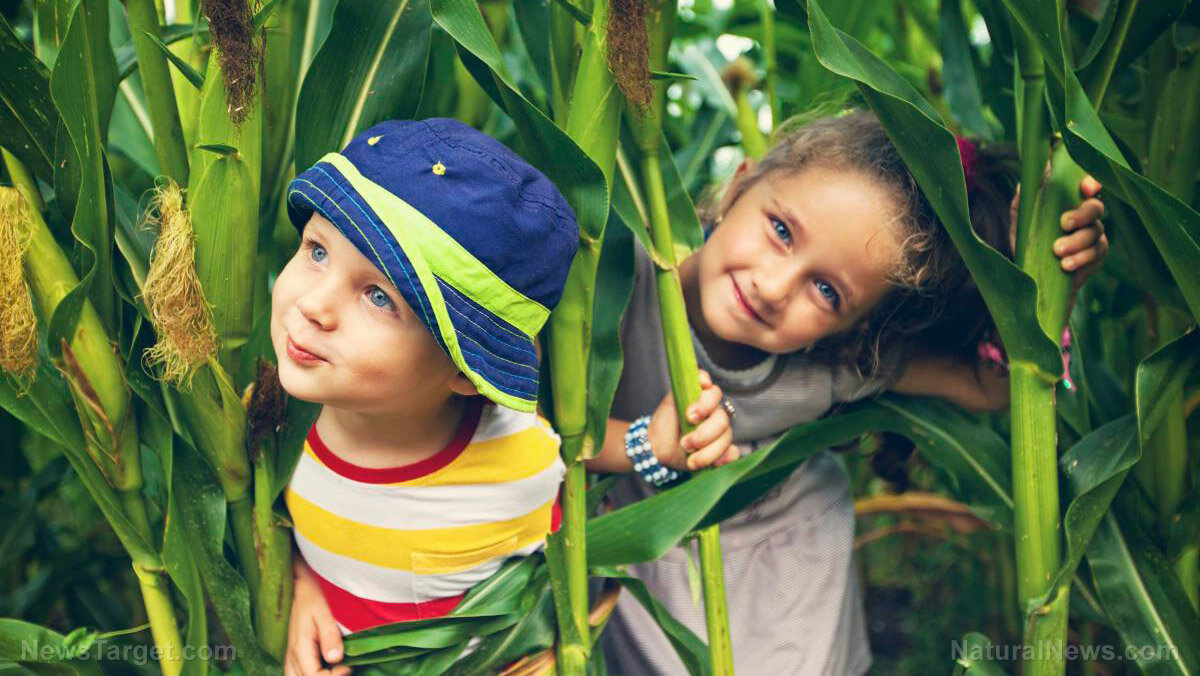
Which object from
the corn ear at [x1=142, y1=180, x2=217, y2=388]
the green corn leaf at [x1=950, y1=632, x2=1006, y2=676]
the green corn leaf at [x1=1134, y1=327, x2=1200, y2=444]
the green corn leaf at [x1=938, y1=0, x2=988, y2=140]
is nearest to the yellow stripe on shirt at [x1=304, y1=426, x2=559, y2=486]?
the corn ear at [x1=142, y1=180, x2=217, y2=388]

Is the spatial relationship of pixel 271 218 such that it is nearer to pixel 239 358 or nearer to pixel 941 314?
pixel 239 358

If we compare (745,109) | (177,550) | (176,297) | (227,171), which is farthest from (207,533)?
(745,109)

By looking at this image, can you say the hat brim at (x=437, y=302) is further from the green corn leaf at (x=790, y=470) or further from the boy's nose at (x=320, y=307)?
the green corn leaf at (x=790, y=470)

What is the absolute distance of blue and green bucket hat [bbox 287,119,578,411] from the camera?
0.84 m

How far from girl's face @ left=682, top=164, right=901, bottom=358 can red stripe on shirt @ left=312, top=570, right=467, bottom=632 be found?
475 millimetres

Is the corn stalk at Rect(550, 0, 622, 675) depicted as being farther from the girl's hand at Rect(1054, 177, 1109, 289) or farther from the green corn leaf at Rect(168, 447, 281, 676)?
the girl's hand at Rect(1054, 177, 1109, 289)

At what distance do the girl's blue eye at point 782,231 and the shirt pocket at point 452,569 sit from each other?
492mm

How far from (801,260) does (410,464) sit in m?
0.52

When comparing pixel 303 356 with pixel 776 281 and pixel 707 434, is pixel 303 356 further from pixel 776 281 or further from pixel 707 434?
pixel 776 281

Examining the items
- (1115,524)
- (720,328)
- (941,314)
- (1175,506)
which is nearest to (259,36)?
(720,328)

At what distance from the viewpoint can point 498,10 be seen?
4.42 ft

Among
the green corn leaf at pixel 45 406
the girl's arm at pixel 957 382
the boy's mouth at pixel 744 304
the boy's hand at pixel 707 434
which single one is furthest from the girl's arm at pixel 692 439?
the green corn leaf at pixel 45 406

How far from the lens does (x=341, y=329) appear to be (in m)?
0.89

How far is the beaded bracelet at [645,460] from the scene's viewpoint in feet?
3.94
